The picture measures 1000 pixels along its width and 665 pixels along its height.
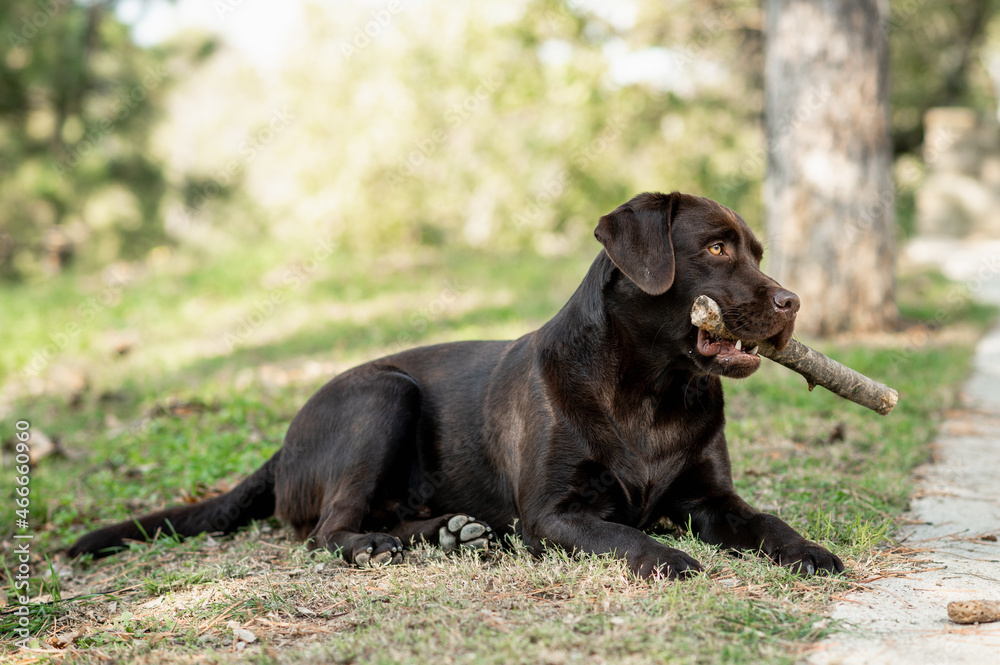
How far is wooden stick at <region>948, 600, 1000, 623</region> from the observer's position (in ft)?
8.46

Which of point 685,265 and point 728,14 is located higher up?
point 728,14

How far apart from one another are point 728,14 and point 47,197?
12590 millimetres

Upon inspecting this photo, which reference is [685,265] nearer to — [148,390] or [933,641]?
[933,641]

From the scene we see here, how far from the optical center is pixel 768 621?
2525 mm

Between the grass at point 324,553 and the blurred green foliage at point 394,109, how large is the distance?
11.1 ft

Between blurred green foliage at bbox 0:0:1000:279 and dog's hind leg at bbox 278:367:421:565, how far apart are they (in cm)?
894

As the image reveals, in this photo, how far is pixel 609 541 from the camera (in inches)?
123

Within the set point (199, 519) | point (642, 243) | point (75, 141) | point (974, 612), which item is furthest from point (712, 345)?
point (75, 141)

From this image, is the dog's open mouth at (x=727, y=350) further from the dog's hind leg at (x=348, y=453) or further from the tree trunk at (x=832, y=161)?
the tree trunk at (x=832, y=161)

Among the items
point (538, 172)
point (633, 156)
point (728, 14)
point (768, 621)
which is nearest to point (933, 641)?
point (768, 621)

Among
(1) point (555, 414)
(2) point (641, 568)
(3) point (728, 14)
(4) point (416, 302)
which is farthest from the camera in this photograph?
(3) point (728, 14)

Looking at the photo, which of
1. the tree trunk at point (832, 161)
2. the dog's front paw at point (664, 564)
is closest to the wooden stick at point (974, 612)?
the dog's front paw at point (664, 564)

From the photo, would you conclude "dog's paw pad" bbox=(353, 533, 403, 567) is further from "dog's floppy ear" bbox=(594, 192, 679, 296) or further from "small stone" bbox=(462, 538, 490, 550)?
"dog's floppy ear" bbox=(594, 192, 679, 296)

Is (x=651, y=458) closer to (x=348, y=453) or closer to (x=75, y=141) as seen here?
(x=348, y=453)
